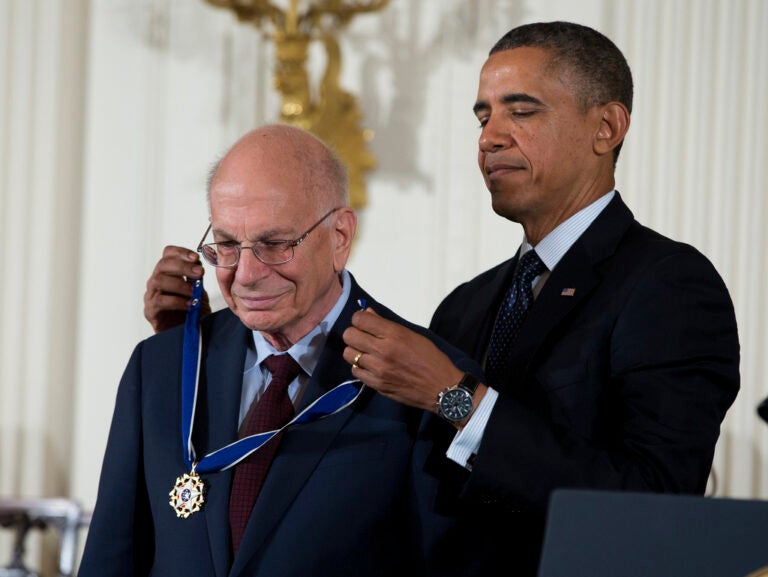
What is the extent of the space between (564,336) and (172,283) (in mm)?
886

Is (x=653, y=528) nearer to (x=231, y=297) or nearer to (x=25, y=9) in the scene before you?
(x=231, y=297)

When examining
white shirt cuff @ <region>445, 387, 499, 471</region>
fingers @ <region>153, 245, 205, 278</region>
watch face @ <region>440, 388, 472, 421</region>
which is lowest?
white shirt cuff @ <region>445, 387, 499, 471</region>

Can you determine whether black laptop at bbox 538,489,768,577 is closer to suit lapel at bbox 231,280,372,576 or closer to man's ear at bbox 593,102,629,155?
suit lapel at bbox 231,280,372,576

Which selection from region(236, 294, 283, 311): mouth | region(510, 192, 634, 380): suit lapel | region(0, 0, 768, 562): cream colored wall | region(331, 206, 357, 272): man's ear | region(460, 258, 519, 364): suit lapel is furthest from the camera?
region(0, 0, 768, 562): cream colored wall

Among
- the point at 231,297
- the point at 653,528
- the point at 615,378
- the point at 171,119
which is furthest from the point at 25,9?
the point at 653,528

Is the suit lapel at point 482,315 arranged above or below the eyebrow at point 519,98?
below

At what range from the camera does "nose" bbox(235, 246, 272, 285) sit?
2088mm

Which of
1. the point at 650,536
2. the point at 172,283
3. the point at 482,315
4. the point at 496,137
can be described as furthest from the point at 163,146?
the point at 650,536

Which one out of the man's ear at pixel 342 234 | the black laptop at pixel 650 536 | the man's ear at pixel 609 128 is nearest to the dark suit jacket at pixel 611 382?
the man's ear at pixel 609 128

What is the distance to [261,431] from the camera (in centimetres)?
212

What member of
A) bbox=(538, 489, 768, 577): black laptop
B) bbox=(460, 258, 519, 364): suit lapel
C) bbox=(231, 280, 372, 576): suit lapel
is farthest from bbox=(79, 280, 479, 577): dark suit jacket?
bbox=(538, 489, 768, 577): black laptop

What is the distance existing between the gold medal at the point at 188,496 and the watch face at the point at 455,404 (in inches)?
16.9

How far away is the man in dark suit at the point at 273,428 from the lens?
2.05 metres

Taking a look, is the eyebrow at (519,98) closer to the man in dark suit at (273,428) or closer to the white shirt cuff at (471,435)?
the man in dark suit at (273,428)
